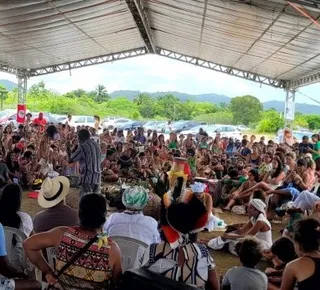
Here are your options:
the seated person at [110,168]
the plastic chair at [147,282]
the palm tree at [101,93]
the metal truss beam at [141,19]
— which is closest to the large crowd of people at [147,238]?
the plastic chair at [147,282]

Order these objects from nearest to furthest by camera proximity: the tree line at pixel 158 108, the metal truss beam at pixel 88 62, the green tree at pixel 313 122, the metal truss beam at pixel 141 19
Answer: the metal truss beam at pixel 141 19 < the metal truss beam at pixel 88 62 < the green tree at pixel 313 122 < the tree line at pixel 158 108

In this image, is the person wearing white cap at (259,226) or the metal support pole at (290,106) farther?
the metal support pole at (290,106)

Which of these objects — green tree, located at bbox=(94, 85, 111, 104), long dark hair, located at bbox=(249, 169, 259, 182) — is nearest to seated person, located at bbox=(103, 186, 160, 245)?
long dark hair, located at bbox=(249, 169, 259, 182)

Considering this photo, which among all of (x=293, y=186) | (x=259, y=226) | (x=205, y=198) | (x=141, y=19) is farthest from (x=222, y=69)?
(x=259, y=226)

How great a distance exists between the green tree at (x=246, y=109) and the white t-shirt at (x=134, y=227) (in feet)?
138

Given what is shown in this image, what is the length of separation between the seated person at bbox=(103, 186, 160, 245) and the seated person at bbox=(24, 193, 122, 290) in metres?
1.19

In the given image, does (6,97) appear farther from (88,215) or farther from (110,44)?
(88,215)

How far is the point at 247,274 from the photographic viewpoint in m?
3.45

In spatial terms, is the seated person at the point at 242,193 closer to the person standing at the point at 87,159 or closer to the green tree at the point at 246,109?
the person standing at the point at 87,159

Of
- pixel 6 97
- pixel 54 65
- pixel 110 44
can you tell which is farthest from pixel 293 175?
pixel 6 97

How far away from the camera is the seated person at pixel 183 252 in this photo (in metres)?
2.38

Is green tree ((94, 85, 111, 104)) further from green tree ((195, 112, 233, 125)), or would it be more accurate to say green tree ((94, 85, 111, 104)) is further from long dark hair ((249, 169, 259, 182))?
long dark hair ((249, 169, 259, 182))

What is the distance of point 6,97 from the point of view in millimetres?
45000

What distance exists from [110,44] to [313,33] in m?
9.85
